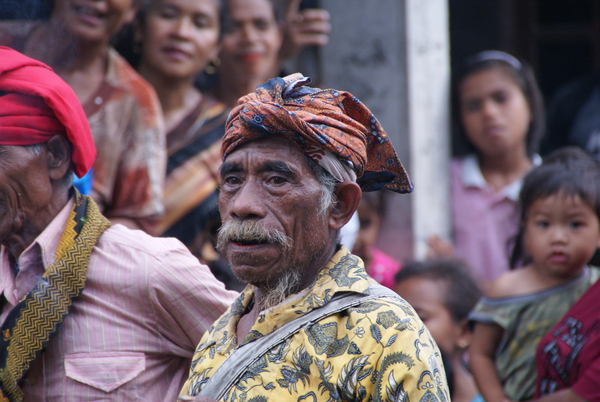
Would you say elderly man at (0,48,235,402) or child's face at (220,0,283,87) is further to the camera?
child's face at (220,0,283,87)

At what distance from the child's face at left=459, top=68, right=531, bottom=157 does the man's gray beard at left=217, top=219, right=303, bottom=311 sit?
3.35m

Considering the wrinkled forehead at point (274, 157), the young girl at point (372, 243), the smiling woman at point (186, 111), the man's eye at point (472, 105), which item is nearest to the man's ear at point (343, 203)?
the wrinkled forehead at point (274, 157)

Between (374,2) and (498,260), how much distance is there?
2.08 metres

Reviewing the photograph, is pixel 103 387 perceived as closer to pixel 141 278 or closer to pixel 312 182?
pixel 141 278

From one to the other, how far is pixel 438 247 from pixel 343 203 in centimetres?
297

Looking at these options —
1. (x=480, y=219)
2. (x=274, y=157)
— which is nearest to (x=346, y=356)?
(x=274, y=157)

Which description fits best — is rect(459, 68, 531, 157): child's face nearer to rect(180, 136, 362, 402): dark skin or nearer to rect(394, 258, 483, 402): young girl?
rect(394, 258, 483, 402): young girl

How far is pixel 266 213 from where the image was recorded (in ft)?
6.59

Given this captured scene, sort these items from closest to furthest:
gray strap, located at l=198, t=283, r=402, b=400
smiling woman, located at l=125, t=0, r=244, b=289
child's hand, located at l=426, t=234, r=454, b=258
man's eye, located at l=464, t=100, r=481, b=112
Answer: gray strap, located at l=198, t=283, r=402, b=400
smiling woman, located at l=125, t=0, r=244, b=289
child's hand, located at l=426, t=234, r=454, b=258
man's eye, located at l=464, t=100, r=481, b=112

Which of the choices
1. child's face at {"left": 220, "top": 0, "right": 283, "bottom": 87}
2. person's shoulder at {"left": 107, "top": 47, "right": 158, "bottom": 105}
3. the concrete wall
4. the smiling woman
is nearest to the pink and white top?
the concrete wall

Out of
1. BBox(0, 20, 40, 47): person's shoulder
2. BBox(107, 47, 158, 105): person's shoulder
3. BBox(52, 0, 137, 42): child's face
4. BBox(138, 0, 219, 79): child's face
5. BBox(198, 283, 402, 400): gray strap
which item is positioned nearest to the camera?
BBox(198, 283, 402, 400): gray strap

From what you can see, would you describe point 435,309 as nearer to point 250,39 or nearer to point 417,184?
point 417,184

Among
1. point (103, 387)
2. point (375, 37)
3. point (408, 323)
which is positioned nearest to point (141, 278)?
point (103, 387)

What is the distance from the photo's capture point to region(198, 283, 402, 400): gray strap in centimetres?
188
